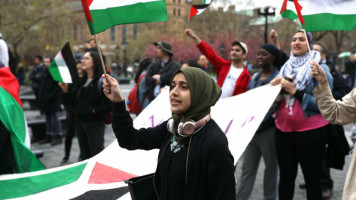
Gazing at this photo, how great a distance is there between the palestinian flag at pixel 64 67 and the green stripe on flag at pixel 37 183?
8.13ft

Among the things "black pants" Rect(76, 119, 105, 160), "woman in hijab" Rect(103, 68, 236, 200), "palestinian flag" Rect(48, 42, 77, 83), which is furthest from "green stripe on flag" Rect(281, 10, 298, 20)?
"palestinian flag" Rect(48, 42, 77, 83)

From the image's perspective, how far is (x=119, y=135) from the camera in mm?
2492

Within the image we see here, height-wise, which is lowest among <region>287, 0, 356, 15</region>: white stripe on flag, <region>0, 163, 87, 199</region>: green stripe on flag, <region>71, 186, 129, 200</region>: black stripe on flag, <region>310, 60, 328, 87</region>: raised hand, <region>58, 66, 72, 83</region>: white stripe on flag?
<region>0, 163, 87, 199</region>: green stripe on flag

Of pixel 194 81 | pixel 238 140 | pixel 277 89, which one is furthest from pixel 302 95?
pixel 194 81

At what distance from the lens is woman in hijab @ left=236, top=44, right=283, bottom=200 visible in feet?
14.2

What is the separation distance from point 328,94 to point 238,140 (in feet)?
2.90

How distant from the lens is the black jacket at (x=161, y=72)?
19.8 feet

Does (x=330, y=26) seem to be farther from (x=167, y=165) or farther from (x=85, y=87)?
(x=85, y=87)

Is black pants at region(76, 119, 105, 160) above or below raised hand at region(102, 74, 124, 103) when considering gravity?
below

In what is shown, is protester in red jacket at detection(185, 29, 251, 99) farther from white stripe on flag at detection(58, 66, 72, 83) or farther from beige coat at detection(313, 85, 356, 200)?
white stripe on flag at detection(58, 66, 72, 83)

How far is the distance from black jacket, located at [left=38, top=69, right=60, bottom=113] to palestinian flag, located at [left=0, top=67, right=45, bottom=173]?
4.02 m

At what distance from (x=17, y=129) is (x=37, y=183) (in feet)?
3.19

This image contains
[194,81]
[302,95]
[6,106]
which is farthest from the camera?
[6,106]

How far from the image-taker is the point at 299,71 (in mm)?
3857
